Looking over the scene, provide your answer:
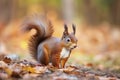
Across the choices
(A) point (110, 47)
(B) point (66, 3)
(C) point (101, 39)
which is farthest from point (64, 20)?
(A) point (110, 47)

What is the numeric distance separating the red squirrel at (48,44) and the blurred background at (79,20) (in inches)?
250

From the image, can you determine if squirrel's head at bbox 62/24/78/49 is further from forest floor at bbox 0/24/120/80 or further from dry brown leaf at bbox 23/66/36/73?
dry brown leaf at bbox 23/66/36/73

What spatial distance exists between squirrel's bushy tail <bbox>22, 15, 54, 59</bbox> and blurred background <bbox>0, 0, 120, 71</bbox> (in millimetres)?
6286

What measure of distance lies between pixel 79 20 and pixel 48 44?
14.0 metres

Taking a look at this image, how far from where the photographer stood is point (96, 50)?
14594mm

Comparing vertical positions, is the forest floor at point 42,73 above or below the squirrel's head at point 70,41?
below

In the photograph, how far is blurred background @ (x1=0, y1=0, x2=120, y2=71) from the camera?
1573 centimetres

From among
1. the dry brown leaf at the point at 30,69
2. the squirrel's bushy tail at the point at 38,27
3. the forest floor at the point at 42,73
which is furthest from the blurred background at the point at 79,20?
the dry brown leaf at the point at 30,69

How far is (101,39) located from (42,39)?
10.0 metres

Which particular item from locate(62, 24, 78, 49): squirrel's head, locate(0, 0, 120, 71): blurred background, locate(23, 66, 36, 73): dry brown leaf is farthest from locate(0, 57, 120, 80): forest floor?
locate(0, 0, 120, 71): blurred background

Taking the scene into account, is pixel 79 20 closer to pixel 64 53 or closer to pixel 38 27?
pixel 38 27

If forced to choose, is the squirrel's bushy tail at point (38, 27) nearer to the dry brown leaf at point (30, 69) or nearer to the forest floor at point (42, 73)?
the forest floor at point (42, 73)

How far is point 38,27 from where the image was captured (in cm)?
695

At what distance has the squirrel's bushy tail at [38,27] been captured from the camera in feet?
22.7
